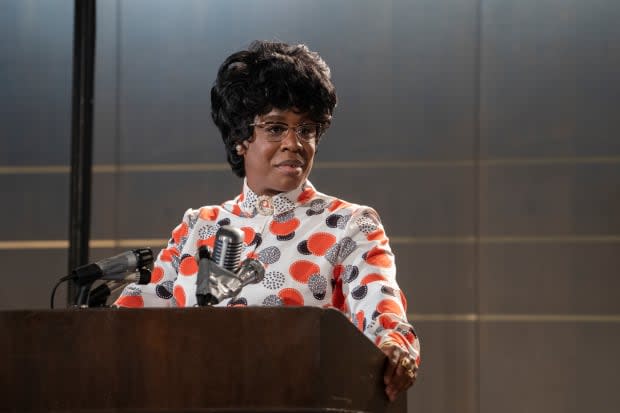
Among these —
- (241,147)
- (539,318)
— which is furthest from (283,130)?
(539,318)

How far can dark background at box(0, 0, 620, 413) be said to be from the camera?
13.3ft

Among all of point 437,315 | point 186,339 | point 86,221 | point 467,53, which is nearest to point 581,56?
point 467,53

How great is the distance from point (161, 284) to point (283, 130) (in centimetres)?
46

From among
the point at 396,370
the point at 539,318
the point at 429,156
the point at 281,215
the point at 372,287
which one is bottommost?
the point at 539,318

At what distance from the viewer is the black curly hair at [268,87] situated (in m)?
2.24

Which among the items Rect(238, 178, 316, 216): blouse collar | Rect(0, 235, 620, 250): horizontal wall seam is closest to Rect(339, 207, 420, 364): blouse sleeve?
Rect(238, 178, 316, 216): blouse collar

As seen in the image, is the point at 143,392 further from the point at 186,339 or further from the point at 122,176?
the point at 122,176

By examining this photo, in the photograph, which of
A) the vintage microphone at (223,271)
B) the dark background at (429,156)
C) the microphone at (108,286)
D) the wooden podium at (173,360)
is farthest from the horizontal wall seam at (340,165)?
the wooden podium at (173,360)

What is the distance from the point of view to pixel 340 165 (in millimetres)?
4270

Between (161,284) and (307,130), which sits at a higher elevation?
(307,130)

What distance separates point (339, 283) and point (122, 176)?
8.36ft

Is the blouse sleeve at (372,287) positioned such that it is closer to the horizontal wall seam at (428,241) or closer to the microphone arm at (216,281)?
the microphone arm at (216,281)

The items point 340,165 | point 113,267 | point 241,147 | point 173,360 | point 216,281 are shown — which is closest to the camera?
point 173,360

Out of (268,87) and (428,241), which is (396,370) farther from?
(428,241)
